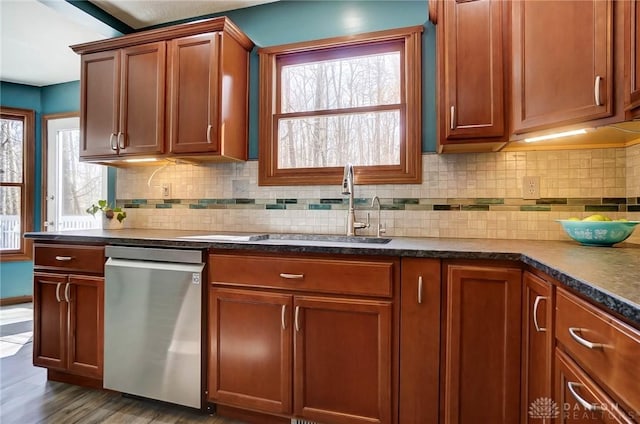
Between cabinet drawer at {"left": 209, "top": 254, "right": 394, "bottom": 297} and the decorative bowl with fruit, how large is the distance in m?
0.90

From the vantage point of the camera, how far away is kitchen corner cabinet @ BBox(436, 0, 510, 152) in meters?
1.64

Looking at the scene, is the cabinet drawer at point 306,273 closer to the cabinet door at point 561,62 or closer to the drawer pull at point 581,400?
the drawer pull at point 581,400

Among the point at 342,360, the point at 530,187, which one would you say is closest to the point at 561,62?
the point at 530,187

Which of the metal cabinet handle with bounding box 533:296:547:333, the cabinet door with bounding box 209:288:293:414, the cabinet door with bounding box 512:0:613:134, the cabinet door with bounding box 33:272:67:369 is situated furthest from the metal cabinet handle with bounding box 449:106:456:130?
the cabinet door with bounding box 33:272:67:369

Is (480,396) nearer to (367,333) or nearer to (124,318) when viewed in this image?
(367,333)

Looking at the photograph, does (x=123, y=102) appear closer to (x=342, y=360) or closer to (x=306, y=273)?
(x=306, y=273)

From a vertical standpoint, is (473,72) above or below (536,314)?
above

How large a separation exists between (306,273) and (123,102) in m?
1.79

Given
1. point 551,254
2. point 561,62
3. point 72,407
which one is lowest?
point 72,407

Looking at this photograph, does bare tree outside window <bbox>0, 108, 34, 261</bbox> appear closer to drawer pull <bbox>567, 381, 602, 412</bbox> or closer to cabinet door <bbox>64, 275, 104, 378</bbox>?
cabinet door <bbox>64, 275, 104, 378</bbox>

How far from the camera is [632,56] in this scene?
1.13 m

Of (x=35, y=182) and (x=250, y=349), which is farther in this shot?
(x=35, y=182)

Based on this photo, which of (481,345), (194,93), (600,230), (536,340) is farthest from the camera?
(194,93)

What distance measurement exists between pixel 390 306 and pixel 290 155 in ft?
4.27
